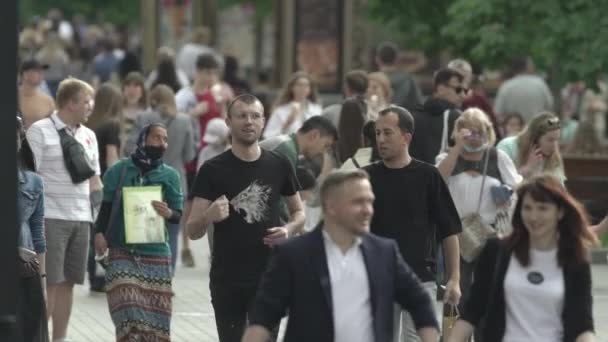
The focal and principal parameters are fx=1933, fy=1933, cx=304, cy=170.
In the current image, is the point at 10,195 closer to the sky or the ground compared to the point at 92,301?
closer to the sky

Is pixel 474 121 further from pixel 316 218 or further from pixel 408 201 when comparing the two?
pixel 408 201

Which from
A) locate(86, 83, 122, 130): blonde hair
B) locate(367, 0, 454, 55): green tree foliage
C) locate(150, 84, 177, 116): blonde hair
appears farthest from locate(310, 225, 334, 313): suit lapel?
locate(367, 0, 454, 55): green tree foliage

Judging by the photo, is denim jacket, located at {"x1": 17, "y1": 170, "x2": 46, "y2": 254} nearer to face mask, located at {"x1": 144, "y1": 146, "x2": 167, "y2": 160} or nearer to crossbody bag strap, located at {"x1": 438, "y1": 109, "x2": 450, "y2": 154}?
face mask, located at {"x1": 144, "y1": 146, "x2": 167, "y2": 160}

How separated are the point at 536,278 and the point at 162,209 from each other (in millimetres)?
5063

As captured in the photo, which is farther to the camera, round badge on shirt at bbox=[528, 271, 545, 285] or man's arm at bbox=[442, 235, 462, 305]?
man's arm at bbox=[442, 235, 462, 305]

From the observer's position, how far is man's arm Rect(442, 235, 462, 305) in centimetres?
972

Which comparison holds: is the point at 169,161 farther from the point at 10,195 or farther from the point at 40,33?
the point at 40,33

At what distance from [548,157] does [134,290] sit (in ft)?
9.85

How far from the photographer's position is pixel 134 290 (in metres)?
11.9

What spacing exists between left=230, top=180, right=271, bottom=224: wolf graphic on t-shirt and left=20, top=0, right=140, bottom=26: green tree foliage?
4164 cm

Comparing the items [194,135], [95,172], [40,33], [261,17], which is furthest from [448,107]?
[261,17]

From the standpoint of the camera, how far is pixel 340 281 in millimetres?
7414

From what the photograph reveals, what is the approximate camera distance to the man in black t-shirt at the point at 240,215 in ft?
32.6

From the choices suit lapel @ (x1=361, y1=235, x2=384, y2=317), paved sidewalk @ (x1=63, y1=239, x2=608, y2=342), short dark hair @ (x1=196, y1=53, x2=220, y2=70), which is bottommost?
paved sidewalk @ (x1=63, y1=239, x2=608, y2=342)
